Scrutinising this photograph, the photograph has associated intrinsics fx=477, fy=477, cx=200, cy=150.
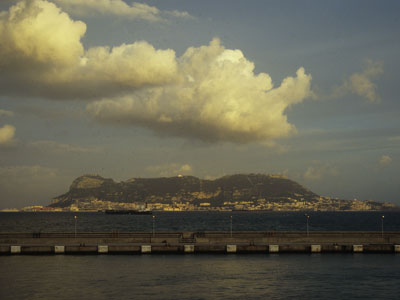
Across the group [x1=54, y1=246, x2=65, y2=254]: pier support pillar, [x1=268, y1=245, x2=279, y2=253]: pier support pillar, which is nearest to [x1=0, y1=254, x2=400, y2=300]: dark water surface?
[x1=268, y1=245, x2=279, y2=253]: pier support pillar

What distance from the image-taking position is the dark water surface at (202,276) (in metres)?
39.6

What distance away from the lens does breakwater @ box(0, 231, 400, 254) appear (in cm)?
6362

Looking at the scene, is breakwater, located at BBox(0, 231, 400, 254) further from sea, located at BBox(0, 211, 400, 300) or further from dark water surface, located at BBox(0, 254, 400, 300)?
dark water surface, located at BBox(0, 254, 400, 300)

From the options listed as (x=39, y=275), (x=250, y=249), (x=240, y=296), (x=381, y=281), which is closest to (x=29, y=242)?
(x=39, y=275)

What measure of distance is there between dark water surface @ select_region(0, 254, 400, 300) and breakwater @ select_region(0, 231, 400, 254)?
210cm

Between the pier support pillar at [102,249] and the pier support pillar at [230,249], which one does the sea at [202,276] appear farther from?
the pier support pillar at [102,249]

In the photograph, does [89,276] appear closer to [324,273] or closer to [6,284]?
[6,284]

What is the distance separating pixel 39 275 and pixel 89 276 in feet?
16.9

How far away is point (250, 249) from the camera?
211 feet

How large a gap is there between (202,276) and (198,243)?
77.0 ft

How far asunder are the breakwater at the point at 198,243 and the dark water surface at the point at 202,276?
2101 millimetres

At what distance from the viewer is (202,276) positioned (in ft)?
155

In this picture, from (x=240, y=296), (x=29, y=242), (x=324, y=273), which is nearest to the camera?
(x=240, y=296)

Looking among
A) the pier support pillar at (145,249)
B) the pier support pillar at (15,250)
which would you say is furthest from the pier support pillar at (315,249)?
the pier support pillar at (15,250)
